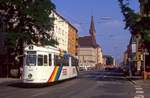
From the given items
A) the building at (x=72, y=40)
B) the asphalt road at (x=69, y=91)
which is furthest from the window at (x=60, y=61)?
the building at (x=72, y=40)

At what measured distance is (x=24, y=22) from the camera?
2581 inches

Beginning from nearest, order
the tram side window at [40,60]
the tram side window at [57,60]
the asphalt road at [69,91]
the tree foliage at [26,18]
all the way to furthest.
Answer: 1. the asphalt road at [69,91]
2. the tram side window at [40,60]
3. the tram side window at [57,60]
4. the tree foliage at [26,18]

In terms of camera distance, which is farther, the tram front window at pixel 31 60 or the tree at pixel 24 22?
the tree at pixel 24 22

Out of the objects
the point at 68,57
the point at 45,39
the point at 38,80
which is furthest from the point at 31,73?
the point at 45,39

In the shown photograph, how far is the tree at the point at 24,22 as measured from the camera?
6380cm

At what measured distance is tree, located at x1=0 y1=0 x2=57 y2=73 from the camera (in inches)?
2512

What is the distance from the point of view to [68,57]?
48.8 meters

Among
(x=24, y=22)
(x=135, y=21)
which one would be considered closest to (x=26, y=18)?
(x=24, y=22)

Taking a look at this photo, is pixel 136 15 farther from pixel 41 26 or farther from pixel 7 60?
pixel 7 60

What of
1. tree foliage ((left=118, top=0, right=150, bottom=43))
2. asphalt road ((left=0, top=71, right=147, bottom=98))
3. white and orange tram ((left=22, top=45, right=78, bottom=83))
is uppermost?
tree foliage ((left=118, top=0, right=150, bottom=43))

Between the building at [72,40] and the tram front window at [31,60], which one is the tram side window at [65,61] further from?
the building at [72,40]

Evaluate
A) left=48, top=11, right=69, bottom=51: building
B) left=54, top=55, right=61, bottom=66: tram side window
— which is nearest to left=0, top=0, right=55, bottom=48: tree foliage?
left=54, top=55, right=61, bottom=66: tram side window

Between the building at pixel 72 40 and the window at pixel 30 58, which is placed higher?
the building at pixel 72 40

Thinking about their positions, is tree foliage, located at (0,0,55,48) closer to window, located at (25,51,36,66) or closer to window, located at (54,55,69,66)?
window, located at (54,55,69,66)
